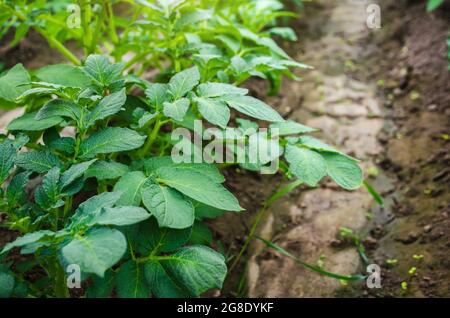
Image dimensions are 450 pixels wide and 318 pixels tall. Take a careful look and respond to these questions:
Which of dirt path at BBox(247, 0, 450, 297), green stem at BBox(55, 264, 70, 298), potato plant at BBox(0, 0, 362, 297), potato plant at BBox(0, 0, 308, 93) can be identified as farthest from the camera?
dirt path at BBox(247, 0, 450, 297)

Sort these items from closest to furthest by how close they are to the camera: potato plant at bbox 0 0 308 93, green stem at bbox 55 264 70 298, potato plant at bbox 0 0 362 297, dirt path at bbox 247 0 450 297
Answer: potato plant at bbox 0 0 362 297 < green stem at bbox 55 264 70 298 < potato plant at bbox 0 0 308 93 < dirt path at bbox 247 0 450 297

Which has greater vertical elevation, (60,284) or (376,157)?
(60,284)

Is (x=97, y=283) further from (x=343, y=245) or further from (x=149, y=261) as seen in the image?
(x=343, y=245)

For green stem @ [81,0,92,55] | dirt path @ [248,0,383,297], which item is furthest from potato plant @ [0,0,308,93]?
dirt path @ [248,0,383,297]

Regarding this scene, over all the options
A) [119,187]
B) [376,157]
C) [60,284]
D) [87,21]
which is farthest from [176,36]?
[376,157]

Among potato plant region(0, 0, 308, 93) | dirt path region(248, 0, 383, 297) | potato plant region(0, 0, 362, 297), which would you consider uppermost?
potato plant region(0, 0, 308, 93)

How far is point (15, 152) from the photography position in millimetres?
1085

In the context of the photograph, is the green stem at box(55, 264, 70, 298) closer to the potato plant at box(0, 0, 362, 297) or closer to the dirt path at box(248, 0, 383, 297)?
the potato plant at box(0, 0, 362, 297)

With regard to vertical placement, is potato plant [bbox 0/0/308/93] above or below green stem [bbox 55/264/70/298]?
above

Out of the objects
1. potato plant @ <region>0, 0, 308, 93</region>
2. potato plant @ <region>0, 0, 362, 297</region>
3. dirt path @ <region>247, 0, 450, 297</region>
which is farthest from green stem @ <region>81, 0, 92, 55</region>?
dirt path @ <region>247, 0, 450, 297</region>

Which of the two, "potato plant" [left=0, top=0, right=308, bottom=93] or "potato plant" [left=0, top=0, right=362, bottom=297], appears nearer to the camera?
"potato plant" [left=0, top=0, right=362, bottom=297]

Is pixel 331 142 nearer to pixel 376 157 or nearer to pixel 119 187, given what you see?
pixel 376 157
